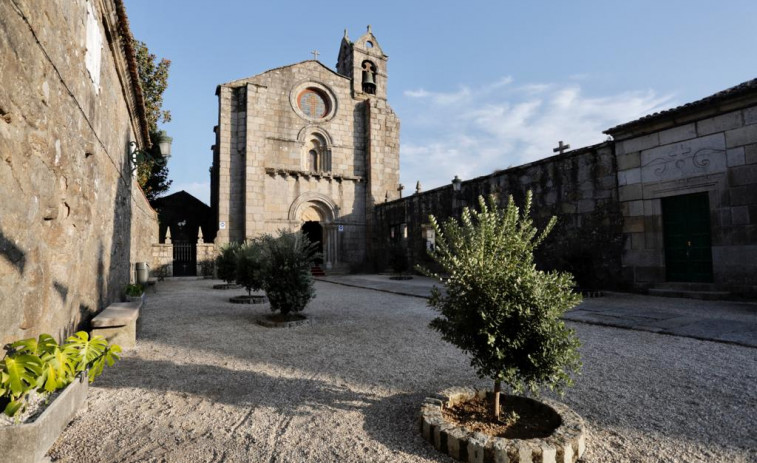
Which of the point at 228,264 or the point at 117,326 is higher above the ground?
the point at 228,264

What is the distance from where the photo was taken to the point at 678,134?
343 inches

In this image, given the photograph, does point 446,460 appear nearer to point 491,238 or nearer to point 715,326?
point 491,238

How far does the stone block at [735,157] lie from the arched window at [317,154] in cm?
1597

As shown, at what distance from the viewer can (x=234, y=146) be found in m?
18.6

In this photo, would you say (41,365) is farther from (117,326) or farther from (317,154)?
(317,154)

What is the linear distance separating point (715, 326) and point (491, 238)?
499cm

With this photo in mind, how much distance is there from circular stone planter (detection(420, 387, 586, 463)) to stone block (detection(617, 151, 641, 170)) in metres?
9.01

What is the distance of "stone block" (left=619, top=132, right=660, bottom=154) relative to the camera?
9102 mm

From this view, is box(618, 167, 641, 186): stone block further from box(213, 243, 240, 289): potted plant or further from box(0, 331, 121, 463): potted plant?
box(213, 243, 240, 289): potted plant

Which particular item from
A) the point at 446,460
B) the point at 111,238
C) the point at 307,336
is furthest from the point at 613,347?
the point at 111,238

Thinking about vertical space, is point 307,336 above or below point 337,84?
below

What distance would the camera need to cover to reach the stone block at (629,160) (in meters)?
9.45

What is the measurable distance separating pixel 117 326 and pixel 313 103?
1791cm

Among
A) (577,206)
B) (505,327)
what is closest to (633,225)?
(577,206)
